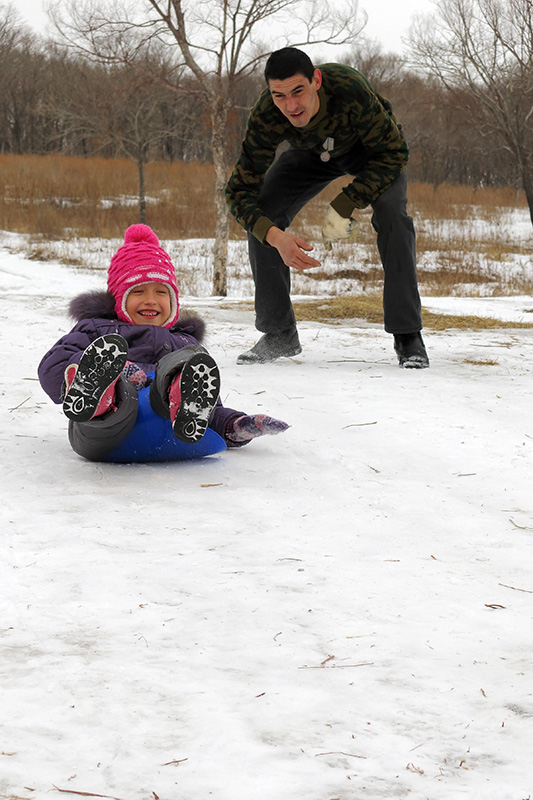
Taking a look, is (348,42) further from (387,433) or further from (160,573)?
(160,573)

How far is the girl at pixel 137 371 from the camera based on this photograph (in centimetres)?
214

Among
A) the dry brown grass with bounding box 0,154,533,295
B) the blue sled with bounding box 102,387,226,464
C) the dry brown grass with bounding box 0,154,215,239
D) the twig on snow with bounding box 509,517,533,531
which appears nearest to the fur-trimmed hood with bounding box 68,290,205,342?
the blue sled with bounding box 102,387,226,464

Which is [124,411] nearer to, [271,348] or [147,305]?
[147,305]

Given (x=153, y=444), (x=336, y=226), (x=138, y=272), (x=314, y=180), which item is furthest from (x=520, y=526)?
(x=314, y=180)

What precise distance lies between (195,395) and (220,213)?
8806 millimetres

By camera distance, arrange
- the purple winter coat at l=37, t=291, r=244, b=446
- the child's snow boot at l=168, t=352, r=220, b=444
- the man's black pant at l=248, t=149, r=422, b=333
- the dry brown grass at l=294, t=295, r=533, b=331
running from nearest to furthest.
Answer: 1. the child's snow boot at l=168, t=352, r=220, b=444
2. the purple winter coat at l=37, t=291, r=244, b=446
3. the man's black pant at l=248, t=149, r=422, b=333
4. the dry brown grass at l=294, t=295, r=533, b=331

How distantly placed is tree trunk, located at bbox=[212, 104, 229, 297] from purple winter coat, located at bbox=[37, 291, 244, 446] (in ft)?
25.8

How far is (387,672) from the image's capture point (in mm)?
1303

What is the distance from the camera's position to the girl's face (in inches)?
109

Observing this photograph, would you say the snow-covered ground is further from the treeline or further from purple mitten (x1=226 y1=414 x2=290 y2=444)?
the treeline

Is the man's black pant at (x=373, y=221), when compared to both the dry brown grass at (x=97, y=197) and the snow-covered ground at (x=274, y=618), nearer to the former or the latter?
the snow-covered ground at (x=274, y=618)

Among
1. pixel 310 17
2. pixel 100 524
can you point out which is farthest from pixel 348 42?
pixel 100 524

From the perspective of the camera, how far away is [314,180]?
4.12m

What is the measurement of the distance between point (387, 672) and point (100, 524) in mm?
877
